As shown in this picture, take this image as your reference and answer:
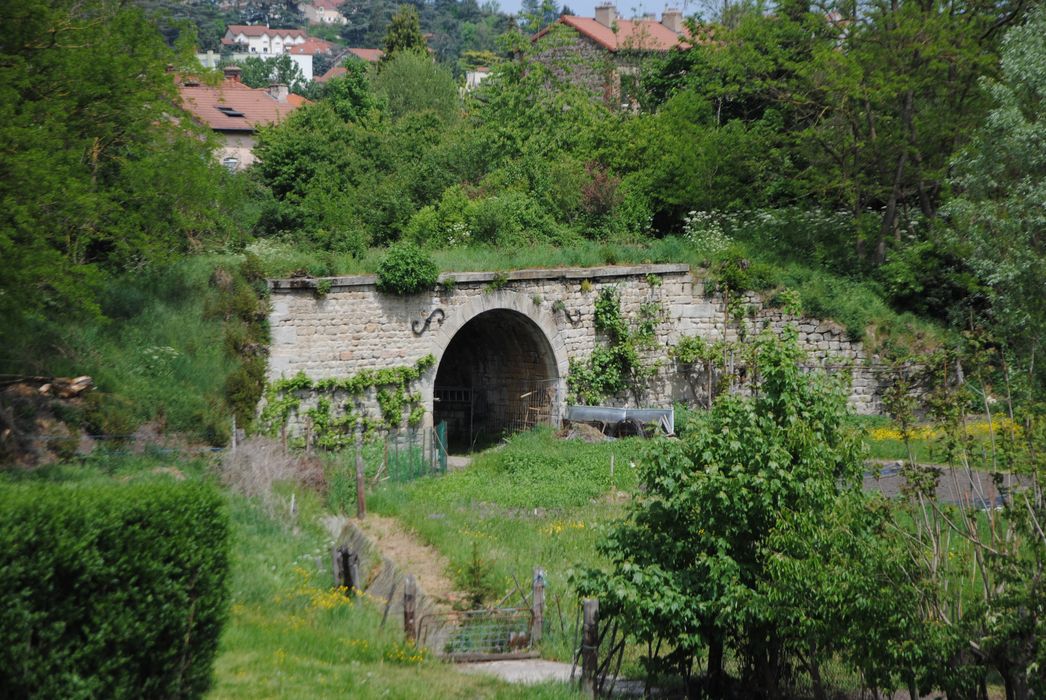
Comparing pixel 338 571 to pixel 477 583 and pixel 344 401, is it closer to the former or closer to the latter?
pixel 477 583

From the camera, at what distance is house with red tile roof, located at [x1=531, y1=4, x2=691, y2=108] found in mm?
35906

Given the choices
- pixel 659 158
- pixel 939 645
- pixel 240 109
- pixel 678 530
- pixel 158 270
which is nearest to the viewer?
pixel 939 645

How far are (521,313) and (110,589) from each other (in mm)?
14106

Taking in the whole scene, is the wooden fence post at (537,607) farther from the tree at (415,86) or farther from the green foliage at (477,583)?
the tree at (415,86)

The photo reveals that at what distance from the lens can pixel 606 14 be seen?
50844 millimetres

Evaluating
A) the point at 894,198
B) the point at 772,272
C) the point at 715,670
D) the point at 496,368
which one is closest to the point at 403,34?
the point at 496,368

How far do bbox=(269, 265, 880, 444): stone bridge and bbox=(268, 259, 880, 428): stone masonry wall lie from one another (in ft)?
0.07

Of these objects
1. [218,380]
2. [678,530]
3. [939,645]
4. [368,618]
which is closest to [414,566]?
[368,618]

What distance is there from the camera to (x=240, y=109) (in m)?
43.0

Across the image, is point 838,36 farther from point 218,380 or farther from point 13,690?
point 13,690

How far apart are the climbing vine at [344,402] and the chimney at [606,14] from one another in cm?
3562

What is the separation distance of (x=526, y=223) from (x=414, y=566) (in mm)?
12841

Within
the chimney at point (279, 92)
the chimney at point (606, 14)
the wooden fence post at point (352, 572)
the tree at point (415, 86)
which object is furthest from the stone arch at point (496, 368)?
the chimney at point (279, 92)

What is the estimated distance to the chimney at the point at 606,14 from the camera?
50.8 meters
